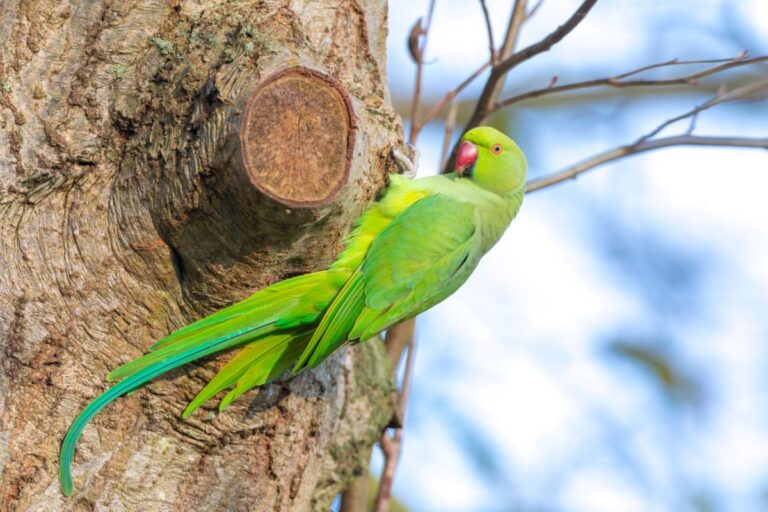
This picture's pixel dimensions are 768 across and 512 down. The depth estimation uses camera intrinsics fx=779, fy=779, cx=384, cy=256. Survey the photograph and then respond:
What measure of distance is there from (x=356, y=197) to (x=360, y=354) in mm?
946

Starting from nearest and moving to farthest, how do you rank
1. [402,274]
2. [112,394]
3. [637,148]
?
1. [112,394]
2. [402,274]
3. [637,148]

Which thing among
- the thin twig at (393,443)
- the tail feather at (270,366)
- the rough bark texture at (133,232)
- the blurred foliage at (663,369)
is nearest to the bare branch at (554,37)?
the rough bark texture at (133,232)

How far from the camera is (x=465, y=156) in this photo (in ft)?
9.36

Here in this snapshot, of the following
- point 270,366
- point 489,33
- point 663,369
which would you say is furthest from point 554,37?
point 663,369

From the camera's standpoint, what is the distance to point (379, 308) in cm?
238

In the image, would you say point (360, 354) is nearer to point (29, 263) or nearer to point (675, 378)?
point (29, 263)

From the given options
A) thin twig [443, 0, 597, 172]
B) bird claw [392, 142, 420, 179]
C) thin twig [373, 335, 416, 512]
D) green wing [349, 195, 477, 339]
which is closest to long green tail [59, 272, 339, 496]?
green wing [349, 195, 477, 339]

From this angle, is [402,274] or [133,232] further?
[402,274]

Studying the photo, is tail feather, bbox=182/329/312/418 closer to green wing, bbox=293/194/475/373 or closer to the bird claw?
green wing, bbox=293/194/475/373

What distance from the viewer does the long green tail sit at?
1.95 m

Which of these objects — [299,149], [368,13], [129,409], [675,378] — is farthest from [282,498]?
[675,378]

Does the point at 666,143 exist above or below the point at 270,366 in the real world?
above

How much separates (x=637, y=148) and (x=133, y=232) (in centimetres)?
169

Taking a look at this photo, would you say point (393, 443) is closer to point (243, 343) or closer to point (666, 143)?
point (243, 343)
